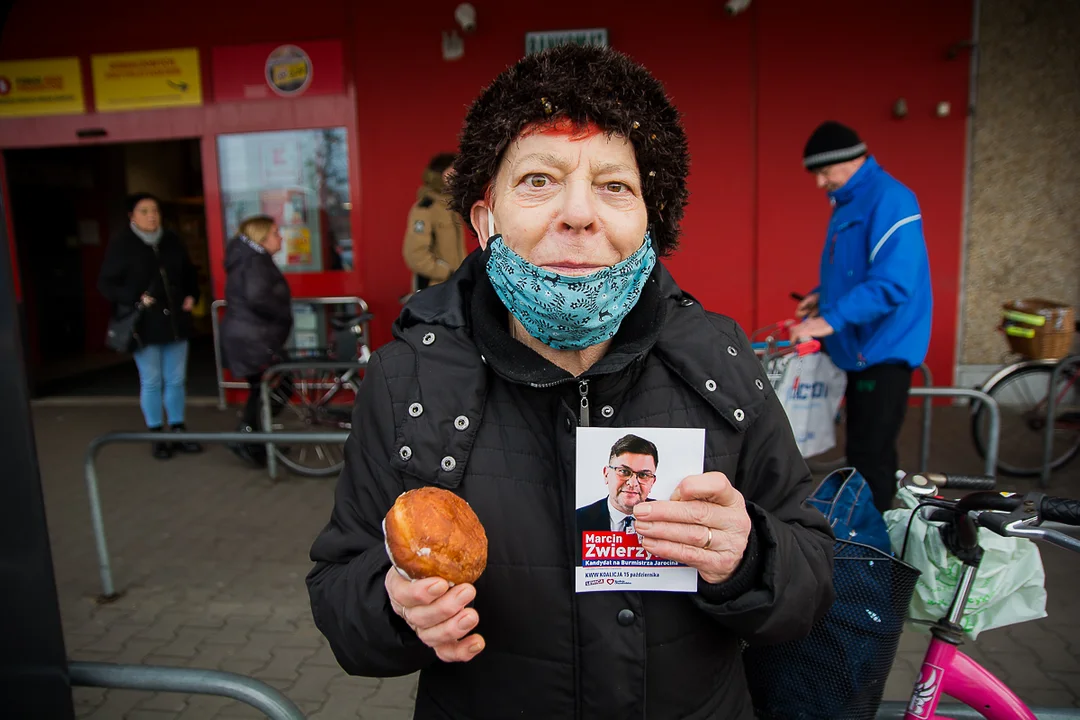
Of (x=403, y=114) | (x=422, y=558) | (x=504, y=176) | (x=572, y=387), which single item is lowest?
(x=422, y=558)

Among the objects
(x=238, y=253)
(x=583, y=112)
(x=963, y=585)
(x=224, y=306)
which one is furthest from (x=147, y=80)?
(x=963, y=585)

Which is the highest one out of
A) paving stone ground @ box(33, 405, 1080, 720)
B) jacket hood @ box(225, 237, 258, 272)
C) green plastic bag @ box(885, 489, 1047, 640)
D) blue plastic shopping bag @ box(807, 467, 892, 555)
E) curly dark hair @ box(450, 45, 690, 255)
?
curly dark hair @ box(450, 45, 690, 255)

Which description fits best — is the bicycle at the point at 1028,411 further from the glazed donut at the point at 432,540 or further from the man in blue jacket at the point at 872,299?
the glazed donut at the point at 432,540

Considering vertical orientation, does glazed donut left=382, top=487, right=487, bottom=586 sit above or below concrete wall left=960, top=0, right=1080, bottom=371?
below

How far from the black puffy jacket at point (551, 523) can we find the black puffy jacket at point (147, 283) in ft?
17.1

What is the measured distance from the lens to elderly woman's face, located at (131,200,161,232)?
584cm

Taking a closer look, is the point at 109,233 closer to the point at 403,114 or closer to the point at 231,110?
the point at 231,110

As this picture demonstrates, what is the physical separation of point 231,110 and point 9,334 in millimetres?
6842

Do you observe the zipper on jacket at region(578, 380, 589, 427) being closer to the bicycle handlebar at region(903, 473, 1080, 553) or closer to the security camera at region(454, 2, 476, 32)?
the bicycle handlebar at region(903, 473, 1080, 553)

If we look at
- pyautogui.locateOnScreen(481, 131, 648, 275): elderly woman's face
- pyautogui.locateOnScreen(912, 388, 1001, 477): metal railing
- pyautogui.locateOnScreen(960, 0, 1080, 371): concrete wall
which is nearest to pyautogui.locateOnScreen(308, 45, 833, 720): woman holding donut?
pyautogui.locateOnScreen(481, 131, 648, 275): elderly woman's face

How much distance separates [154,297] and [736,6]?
5.58m

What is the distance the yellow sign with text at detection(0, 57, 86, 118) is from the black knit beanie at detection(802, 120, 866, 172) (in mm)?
7647

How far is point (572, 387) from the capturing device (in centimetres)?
138

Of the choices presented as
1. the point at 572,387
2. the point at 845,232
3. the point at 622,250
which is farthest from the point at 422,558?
the point at 845,232
